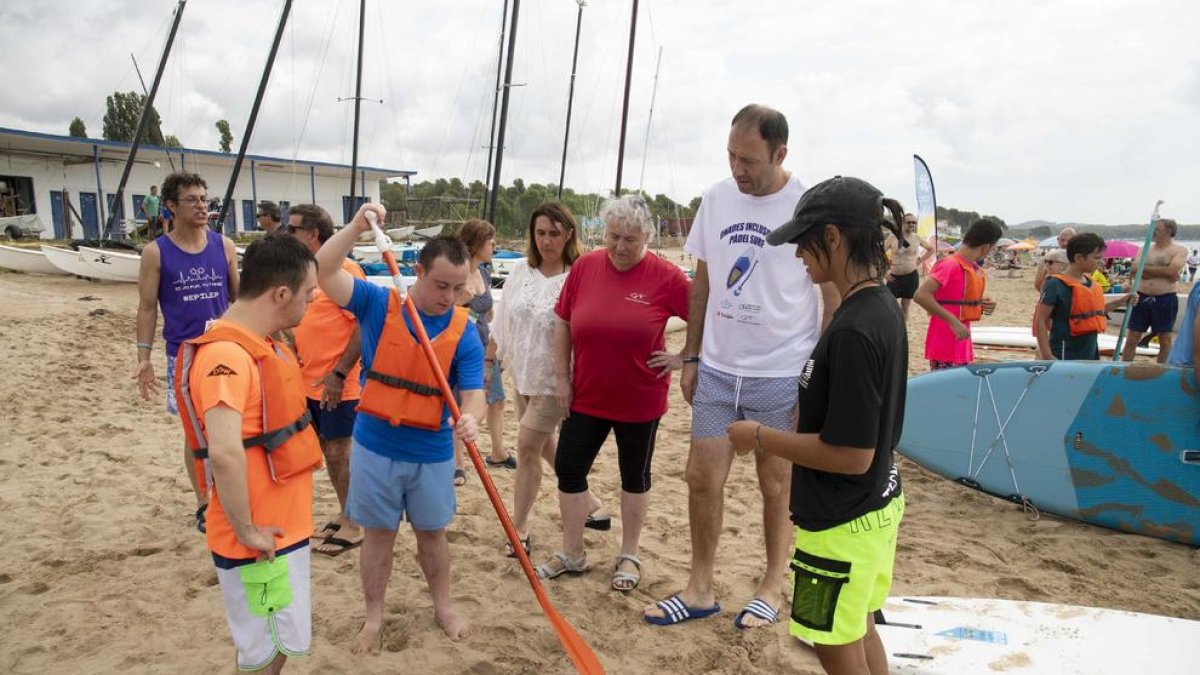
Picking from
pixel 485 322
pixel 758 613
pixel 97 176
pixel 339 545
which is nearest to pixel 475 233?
pixel 485 322

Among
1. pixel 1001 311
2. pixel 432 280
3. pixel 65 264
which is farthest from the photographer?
pixel 1001 311

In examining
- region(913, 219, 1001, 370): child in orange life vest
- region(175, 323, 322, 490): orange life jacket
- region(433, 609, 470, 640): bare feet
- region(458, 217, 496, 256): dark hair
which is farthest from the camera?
region(913, 219, 1001, 370): child in orange life vest

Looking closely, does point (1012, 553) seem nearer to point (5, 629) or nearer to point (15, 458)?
point (5, 629)

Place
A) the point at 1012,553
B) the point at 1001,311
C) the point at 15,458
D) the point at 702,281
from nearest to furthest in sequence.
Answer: the point at 702,281 → the point at 1012,553 → the point at 15,458 → the point at 1001,311

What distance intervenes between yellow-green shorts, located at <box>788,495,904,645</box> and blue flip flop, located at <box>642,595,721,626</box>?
1377mm

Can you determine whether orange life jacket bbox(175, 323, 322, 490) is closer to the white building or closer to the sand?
the sand

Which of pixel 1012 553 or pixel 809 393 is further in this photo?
pixel 1012 553

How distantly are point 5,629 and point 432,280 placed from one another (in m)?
2.46

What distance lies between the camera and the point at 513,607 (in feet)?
11.4

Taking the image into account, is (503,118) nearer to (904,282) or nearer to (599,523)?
(904,282)

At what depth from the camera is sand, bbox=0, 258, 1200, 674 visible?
3.03m

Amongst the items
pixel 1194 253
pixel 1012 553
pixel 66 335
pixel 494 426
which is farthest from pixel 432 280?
pixel 1194 253

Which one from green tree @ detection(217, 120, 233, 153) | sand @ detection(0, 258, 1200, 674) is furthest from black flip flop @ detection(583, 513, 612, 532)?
green tree @ detection(217, 120, 233, 153)

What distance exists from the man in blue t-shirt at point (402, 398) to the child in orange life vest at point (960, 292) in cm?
429
